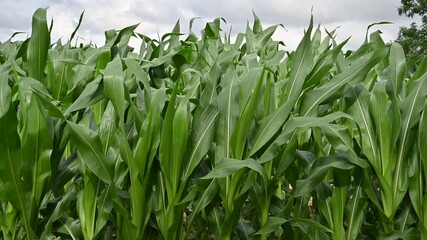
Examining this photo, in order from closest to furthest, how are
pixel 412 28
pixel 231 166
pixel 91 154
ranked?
1. pixel 231 166
2. pixel 91 154
3. pixel 412 28

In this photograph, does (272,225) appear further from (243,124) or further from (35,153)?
(35,153)

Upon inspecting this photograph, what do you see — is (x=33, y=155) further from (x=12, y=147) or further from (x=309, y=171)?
(x=309, y=171)

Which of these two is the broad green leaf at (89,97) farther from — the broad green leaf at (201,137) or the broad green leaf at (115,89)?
the broad green leaf at (201,137)

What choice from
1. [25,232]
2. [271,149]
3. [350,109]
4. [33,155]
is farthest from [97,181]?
[350,109]

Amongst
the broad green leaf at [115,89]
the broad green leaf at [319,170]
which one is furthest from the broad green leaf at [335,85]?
the broad green leaf at [115,89]

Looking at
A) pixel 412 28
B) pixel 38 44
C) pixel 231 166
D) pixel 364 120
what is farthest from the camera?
pixel 412 28

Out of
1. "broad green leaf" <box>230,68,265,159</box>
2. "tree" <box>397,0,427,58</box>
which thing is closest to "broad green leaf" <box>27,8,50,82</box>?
"broad green leaf" <box>230,68,265,159</box>

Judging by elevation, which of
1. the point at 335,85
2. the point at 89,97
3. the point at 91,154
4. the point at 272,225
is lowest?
the point at 272,225

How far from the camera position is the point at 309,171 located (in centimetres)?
162

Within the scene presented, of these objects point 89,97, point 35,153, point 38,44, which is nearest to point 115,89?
point 89,97

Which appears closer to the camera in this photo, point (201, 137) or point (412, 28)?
point (201, 137)

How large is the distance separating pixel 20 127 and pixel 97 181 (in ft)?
1.20

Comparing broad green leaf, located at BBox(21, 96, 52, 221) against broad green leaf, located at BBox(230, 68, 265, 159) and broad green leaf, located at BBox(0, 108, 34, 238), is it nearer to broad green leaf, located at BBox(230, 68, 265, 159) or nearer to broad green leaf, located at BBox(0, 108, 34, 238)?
broad green leaf, located at BBox(0, 108, 34, 238)

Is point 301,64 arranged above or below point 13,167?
above
